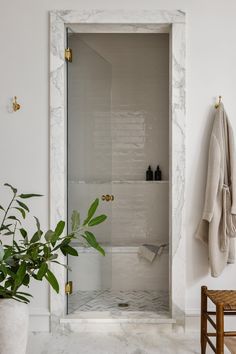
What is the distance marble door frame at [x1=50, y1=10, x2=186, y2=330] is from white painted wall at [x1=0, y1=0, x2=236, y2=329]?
52 mm

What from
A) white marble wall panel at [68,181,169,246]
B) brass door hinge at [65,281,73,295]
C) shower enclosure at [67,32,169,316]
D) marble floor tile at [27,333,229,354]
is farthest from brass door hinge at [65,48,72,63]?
marble floor tile at [27,333,229,354]

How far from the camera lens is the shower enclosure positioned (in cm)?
360

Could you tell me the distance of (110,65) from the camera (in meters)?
3.73

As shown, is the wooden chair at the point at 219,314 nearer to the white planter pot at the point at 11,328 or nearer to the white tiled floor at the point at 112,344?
the white tiled floor at the point at 112,344

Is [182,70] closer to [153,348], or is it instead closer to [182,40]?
[182,40]

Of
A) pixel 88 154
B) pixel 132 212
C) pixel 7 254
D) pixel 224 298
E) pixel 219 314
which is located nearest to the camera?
pixel 7 254

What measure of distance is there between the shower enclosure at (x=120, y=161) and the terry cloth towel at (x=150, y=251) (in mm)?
25

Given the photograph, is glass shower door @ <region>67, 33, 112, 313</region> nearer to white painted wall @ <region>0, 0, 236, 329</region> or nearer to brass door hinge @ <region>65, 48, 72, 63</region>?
brass door hinge @ <region>65, 48, 72, 63</region>

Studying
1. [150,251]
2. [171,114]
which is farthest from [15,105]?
[150,251]

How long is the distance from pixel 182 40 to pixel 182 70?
8.3 inches

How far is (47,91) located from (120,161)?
0.78 m

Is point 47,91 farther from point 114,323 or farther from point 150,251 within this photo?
point 114,323

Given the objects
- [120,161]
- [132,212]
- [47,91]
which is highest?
[47,91]

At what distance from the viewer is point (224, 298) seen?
282 centimetres
